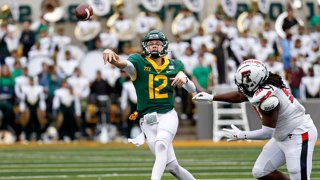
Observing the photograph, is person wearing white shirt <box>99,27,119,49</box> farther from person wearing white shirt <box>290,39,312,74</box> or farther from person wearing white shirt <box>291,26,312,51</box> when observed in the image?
person wearing white shirt <box>291,26,312,51</box>

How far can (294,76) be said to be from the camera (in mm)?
19078

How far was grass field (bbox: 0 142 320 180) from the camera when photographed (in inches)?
462

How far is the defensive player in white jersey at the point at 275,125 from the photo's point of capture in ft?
26.9

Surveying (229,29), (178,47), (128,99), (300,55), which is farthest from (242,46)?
(128,99)

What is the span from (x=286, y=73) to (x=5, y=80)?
540cm

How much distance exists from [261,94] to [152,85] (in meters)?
1.44

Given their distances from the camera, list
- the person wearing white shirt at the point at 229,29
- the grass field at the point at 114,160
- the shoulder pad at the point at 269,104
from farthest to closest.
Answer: the person wearing white shirt at the point at 229,29, the grass field at the point at 114,160, the shoulder pad at the point at 269,104

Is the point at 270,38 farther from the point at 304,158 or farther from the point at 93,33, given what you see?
the point at 304,158

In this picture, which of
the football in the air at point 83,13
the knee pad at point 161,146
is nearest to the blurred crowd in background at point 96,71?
the football in the air at point 83,13

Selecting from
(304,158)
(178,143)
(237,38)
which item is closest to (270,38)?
(237,38)

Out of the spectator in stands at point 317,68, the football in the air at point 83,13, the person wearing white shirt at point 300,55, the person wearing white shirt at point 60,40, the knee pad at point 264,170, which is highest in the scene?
the football in the air at point 83,13

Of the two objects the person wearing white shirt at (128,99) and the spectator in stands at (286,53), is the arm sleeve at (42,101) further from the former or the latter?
the spectator in stands at (286,53)

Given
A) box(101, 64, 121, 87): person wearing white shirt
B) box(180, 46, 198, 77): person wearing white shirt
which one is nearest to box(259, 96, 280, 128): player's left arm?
box(180, 46, 198, 77): person wearing white shirt

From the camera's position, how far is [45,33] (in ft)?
62.2
